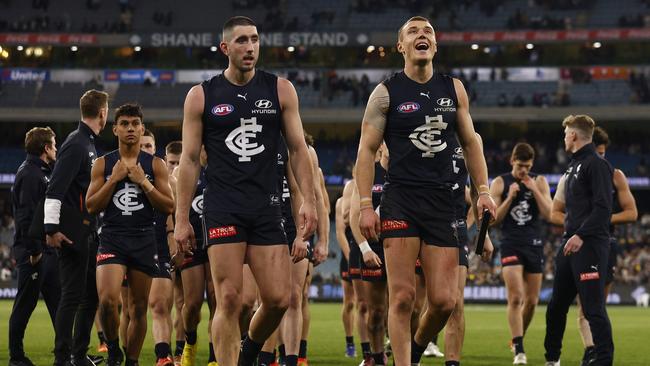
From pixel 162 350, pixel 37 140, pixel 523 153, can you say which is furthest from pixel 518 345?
pixel 37 140

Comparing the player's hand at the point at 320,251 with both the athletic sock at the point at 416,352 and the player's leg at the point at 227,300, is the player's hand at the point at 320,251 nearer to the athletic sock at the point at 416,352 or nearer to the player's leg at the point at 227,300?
the player's leg at the point at 227,300

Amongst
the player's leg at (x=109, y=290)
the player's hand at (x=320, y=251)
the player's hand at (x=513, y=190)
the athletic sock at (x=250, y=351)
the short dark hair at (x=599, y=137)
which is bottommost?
the athletic sock at (x=250, y=351)

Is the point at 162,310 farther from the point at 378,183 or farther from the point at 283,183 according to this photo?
the point at 378,183

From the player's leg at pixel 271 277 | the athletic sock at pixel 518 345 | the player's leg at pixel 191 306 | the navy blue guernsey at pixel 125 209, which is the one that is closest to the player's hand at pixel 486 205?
the player's leg at pixel 271 277

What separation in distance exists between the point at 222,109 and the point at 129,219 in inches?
98.0

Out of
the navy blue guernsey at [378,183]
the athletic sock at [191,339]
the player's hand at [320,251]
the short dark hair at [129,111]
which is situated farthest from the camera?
the navy blue guernsey at [378,183]

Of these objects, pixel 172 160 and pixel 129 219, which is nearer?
pixel 129 219

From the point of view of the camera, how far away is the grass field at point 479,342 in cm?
1405

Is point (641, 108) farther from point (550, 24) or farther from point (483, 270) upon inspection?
point (483, 270)

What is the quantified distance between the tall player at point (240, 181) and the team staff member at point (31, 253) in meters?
3.65

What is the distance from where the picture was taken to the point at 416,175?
8.60m

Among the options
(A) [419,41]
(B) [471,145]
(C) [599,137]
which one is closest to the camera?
(A) [419,41]

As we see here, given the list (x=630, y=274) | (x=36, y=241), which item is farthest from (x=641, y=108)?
(x=36, y=241)

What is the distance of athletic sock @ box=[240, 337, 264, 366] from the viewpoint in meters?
8.35
